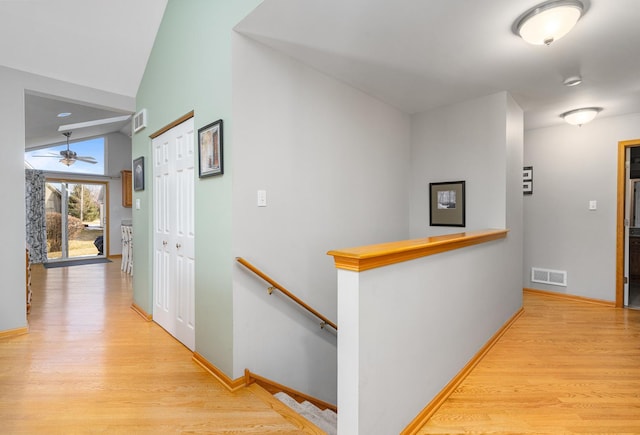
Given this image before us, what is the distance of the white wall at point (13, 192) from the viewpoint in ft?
9.72

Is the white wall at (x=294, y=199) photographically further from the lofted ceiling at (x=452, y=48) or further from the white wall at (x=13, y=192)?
the white wall at (x=13, y=192)

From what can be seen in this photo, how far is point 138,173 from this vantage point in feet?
12.2

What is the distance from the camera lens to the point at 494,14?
2020mm

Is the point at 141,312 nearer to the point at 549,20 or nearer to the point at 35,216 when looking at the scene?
the point at 549,20

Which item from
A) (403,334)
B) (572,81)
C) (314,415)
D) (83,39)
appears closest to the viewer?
(403,334)

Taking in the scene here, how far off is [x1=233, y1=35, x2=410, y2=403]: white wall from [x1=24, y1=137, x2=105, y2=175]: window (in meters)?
7.09

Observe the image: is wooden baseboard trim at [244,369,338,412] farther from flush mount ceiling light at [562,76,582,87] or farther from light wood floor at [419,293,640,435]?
flush mount ceiling light at [562,76,582,87]

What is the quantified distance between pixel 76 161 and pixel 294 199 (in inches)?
295

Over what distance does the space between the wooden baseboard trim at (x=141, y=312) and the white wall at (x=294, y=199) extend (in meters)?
1.87

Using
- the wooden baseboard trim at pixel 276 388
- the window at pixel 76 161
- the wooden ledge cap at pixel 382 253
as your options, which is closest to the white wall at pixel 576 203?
the wooden ledge cap at pixel 382 253

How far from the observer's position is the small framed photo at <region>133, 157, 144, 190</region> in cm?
363

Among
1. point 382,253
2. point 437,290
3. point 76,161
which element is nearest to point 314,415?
point 437,290

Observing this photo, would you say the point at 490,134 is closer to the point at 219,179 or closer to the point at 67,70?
the point at 219,179

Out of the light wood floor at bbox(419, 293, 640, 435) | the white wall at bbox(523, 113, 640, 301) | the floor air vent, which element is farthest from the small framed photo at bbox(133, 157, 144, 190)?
the floor air vent
